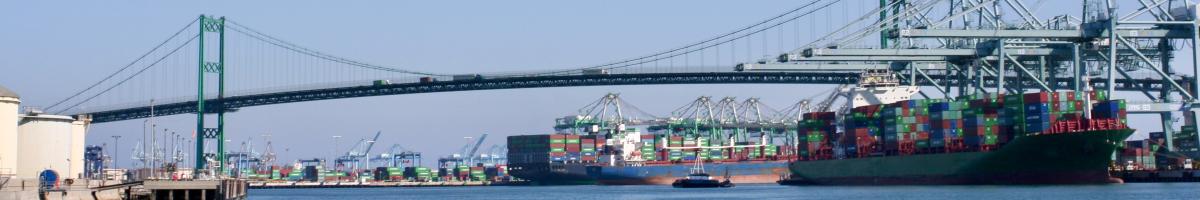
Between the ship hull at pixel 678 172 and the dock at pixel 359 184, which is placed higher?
the ship hull at pixel 678 172

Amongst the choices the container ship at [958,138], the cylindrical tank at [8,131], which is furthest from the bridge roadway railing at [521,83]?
the cylindrical tank at [8,131]

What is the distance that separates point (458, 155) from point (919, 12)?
101m

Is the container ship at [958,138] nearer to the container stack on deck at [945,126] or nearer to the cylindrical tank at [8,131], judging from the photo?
the container stack on deck at [945,126]

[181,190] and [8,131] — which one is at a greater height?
[8,131]

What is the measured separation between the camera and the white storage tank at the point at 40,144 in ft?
124

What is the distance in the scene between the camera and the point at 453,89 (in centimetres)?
9162

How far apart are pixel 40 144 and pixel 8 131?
15.8 feet

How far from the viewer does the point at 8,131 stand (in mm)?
33219

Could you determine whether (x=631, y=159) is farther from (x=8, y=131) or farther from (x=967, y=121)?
(x=8, y=131)

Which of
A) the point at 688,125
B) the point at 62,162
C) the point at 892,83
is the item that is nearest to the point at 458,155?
the point at 688,125

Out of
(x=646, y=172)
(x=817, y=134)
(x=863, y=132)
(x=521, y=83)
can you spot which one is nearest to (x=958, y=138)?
(x=863, y=132)

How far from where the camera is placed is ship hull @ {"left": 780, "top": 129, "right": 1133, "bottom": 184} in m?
63.5

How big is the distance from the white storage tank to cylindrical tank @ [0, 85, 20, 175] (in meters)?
4.16

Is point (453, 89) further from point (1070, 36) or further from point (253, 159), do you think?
point (253, 159)
